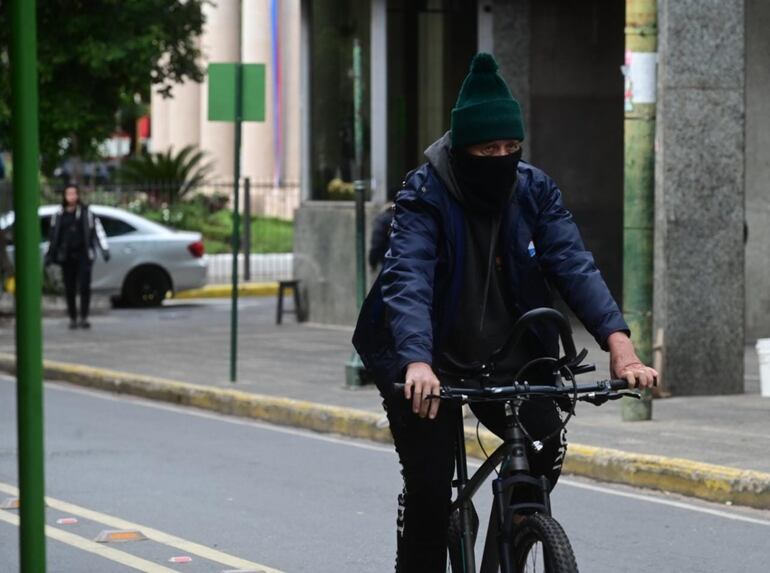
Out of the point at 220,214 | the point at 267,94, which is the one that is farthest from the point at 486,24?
the point at 267,94

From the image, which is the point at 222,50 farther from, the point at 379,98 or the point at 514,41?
the point at 514,41

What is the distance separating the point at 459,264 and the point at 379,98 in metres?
14.8

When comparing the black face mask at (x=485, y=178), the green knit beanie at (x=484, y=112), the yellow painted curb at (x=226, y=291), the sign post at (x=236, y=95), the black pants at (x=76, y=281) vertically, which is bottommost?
the yellow painted curb at (x=226, y=291)

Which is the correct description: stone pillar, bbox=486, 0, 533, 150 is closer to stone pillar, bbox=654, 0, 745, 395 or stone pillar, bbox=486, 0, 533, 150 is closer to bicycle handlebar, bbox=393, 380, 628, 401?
stone pillar, bbox=654, 0, 745, 395

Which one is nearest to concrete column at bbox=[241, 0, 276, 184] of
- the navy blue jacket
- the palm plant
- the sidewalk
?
the palm plant

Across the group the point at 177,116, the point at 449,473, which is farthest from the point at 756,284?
the point at 177,116

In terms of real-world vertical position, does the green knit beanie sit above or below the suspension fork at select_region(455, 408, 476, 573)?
above

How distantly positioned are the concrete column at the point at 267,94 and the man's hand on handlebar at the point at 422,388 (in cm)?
4031

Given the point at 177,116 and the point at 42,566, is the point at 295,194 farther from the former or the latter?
the point at 42,566

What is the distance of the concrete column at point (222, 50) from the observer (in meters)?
46.6

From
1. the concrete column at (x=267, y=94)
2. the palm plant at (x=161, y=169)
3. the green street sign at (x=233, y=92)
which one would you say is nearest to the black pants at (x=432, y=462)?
the green street sign at (x=233, y=92)

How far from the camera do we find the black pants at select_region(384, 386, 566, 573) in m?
5.25

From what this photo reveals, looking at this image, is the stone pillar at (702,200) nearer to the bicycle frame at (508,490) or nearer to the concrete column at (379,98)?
the concrete column at (379,98)

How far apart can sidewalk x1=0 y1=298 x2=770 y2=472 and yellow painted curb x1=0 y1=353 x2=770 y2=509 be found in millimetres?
235
